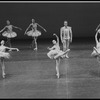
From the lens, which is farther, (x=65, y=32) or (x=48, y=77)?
(x=65, y=32)

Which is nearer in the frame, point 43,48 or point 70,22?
point 43,48

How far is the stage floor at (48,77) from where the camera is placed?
13.6 m

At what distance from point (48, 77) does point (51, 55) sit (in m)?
1.04

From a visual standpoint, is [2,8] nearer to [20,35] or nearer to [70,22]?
[20,35]

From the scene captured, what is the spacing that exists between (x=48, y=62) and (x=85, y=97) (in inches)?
180

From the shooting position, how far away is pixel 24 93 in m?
13.6

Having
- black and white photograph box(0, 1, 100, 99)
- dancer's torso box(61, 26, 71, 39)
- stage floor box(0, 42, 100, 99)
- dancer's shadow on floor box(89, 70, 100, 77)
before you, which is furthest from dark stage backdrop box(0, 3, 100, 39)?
dancer's shadow on floor box(89, 70, 100, 77)

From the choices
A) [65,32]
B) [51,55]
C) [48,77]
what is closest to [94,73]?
[48,77]

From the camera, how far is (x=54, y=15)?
73.2ft

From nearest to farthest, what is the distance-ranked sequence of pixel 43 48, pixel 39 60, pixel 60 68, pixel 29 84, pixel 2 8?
pixel 29 84 < pixel 60 68 < pixel 39 60 < pixel 43 48 < pixel 2 8

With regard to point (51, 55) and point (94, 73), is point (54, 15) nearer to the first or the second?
point (94, 73)

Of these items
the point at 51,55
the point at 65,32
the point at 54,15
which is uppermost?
the point at 54,15

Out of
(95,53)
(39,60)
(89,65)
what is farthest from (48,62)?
(95,53)

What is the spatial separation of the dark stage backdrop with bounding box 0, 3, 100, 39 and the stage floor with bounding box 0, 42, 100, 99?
348cm
